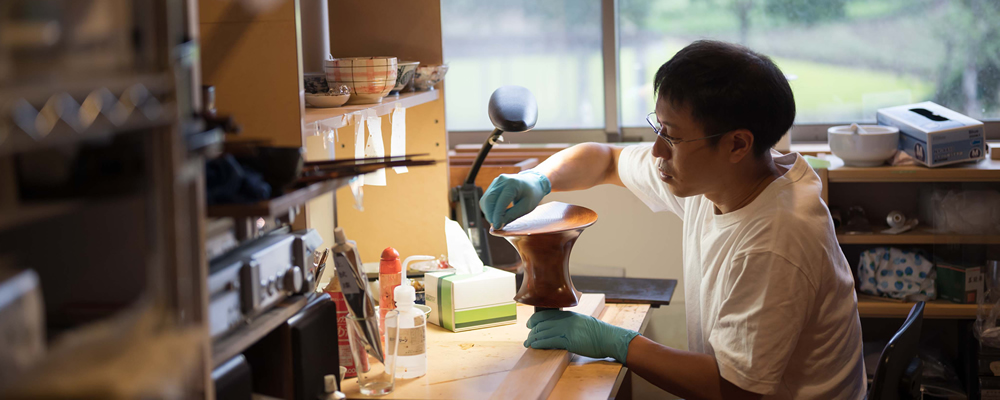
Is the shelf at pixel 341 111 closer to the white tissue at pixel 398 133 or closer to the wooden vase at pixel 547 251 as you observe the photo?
the white tissue at pixel 398 133

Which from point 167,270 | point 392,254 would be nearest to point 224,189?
point 167,270

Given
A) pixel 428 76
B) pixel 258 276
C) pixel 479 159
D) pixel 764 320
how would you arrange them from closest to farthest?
pixel 258 276 < pixel 764 320 < pixel 428 76 < pixel 479 159

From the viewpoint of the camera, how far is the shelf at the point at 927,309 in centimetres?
232

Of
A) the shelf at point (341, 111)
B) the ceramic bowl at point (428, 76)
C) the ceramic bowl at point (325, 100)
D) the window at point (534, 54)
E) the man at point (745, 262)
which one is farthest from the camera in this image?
the window at point (534, 54)

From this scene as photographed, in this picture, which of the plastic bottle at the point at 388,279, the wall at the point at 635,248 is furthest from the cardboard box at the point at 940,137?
the plastic bottle at the point at 388,279

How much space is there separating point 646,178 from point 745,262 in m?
0.57

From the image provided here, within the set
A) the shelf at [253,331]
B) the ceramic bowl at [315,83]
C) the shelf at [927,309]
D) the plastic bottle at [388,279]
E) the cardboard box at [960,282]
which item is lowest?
the shelf at [927,309]

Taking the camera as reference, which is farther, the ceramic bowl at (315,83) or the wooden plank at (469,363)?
the ceramic bowl at (315,83)

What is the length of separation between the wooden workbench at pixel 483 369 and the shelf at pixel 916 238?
3.23 feet

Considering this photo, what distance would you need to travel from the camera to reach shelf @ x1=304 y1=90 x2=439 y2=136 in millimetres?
1300

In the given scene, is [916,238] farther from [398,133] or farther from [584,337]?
[398,133]

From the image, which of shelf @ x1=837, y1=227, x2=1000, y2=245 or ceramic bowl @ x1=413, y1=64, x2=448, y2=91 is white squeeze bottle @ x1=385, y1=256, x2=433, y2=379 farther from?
shelf @ x1=837, y1=227, x2=1000, y2=245

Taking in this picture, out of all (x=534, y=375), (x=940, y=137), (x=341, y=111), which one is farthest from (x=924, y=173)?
(x=341, y=111)

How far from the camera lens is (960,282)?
7.66 ft
